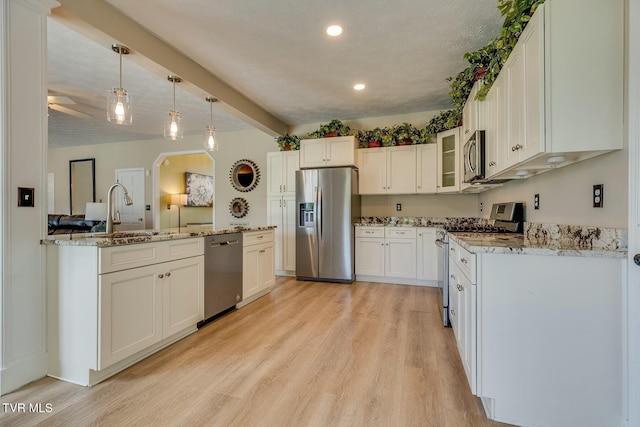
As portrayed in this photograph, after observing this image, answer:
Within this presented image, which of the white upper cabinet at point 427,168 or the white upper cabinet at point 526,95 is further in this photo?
the white upper cabinet at point 427,168

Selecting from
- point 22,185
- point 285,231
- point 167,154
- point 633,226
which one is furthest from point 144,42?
point 167,154

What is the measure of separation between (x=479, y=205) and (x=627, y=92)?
3.21m

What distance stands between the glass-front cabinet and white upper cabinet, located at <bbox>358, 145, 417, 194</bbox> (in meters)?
0.37

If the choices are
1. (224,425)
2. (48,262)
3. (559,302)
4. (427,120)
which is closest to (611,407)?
(559,302)

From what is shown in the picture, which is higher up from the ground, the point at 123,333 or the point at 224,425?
the point at 123,333

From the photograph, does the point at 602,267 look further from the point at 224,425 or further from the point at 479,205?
the point at 479,205

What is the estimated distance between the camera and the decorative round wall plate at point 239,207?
5594 millimetres

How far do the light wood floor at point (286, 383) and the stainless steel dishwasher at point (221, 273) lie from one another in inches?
7.2

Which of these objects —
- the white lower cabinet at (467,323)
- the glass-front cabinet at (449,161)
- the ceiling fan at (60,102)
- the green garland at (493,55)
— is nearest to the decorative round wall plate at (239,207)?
the ceiling fan at (60,102)

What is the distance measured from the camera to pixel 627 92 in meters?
1.29

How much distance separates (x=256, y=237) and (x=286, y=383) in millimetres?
1931

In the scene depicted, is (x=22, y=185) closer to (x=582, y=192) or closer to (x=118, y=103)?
(x=118, y=103)

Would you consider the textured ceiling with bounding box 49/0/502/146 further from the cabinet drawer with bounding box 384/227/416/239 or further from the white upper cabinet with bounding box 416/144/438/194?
the cabinet drawer with bounding box 384/227/416/239

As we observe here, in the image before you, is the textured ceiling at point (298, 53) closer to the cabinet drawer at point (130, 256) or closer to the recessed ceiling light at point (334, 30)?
the recessed ceiling light at point (334, 30)
